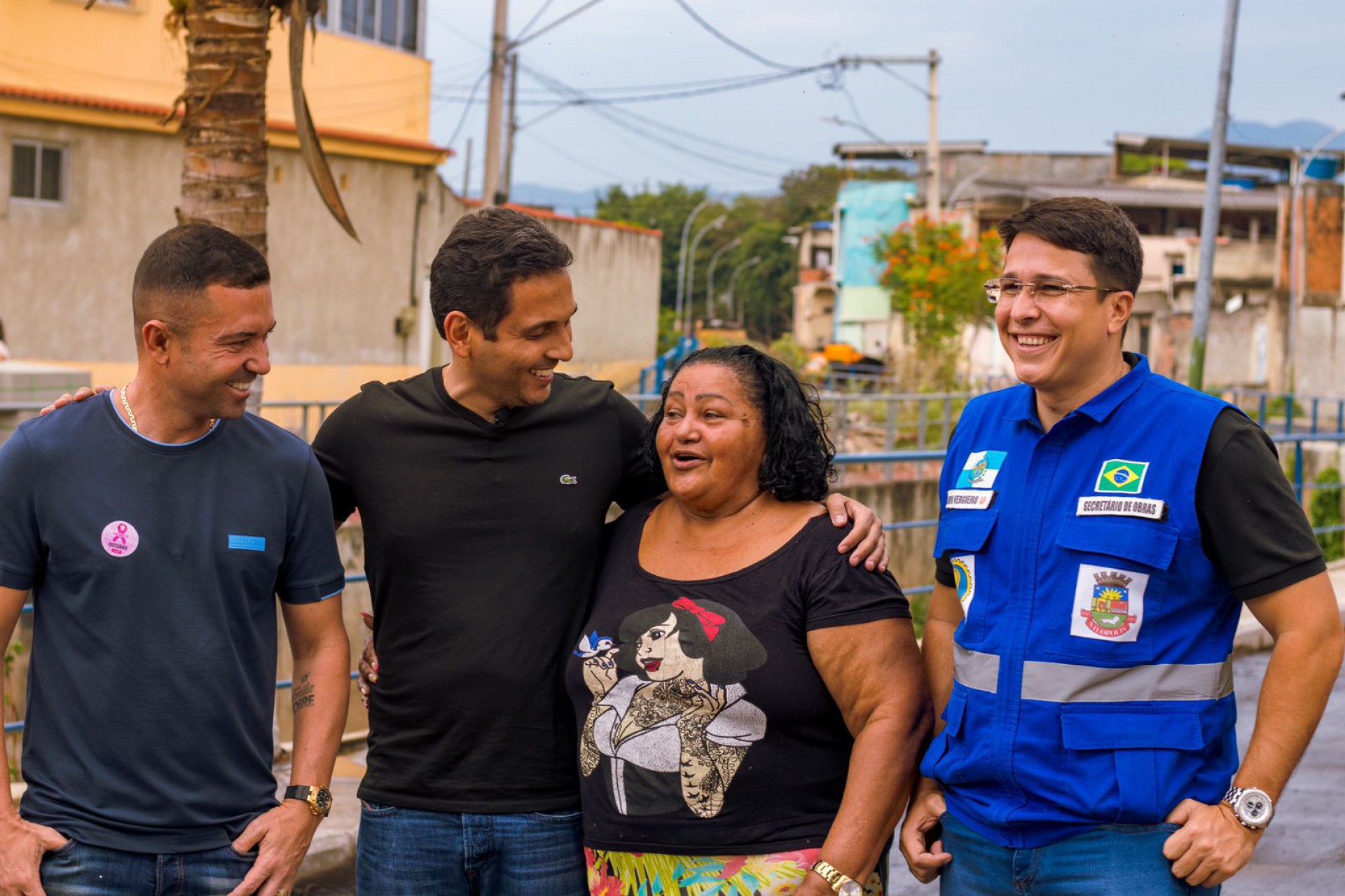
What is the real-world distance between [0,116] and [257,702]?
16.5m

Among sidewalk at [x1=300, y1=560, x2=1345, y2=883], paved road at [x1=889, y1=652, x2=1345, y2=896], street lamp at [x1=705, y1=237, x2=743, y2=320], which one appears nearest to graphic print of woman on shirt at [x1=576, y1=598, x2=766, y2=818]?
sidewalk at [x1=300, y1=560, x2=1345, y2=883]

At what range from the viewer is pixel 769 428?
302 cm

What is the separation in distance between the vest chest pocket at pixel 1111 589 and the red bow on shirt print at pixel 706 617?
2.05 feet

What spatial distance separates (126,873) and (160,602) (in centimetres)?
51

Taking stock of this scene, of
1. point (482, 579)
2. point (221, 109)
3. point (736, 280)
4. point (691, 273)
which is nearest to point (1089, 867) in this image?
point (482, 579)

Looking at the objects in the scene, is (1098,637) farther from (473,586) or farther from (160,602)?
(160,602)

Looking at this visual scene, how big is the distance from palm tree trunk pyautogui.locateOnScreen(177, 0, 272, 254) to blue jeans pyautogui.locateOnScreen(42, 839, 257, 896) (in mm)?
3659

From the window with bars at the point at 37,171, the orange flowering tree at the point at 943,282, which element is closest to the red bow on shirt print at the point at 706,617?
the window with bars at the point at 37,171

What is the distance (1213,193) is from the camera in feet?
65.0

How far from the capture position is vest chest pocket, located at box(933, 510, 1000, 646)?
2855 millimetres

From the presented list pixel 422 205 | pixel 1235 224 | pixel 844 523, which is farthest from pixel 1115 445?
pixel 1235 224

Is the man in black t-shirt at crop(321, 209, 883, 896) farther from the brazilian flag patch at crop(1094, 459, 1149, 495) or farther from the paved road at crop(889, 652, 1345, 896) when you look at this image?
the paved road at crop(889, 652, 1345, 896)

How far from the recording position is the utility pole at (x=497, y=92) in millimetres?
17953

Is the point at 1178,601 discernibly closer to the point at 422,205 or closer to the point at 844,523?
the point at 844,523
